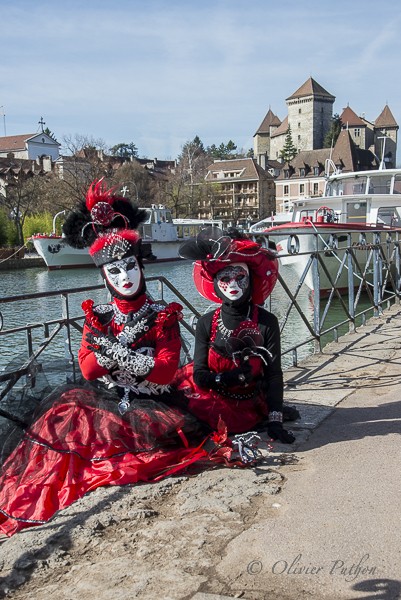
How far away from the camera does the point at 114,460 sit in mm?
3402

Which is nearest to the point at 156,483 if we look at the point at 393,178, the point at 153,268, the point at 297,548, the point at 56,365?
the point at 297,548

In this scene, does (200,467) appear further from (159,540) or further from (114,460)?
(159,540)

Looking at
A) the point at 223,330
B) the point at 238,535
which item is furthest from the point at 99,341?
the point at 238,535

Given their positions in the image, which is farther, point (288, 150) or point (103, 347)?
point (288, 150)

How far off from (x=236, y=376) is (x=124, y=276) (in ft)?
3.05

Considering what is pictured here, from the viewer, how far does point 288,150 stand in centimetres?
9850

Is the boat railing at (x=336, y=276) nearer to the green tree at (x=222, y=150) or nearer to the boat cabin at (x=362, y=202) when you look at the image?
the boat cabin at (x=362, y=202)

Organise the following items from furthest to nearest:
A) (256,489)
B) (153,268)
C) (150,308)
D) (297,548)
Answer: (153,268)
(150,308)
(256,489)
(297,548)

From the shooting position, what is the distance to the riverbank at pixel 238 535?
7.68 feet

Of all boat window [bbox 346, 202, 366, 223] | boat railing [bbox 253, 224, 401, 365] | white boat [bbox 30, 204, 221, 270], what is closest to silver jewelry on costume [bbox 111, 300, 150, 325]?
boat railing [bbox 253, 224, 401, 365]

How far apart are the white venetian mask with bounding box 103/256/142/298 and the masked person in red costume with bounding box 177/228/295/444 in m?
0.41

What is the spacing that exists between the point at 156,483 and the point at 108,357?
0.75 m

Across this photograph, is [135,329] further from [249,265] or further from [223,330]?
[249,265]

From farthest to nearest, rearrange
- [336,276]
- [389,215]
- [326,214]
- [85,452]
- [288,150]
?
[288,150], [389,215], [326,214], [336,276], [85,452]
